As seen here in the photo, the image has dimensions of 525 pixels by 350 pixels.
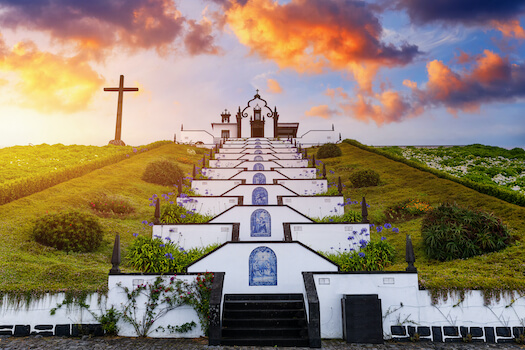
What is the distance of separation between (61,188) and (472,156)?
3687cm

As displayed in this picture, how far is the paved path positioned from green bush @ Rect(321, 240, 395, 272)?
11.0 feet

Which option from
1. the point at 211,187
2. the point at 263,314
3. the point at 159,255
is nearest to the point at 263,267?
the point at 263,314

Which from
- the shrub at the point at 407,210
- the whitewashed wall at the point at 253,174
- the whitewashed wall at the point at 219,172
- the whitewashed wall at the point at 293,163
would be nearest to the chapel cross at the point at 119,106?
the whitewashed wall at the point at 219,172

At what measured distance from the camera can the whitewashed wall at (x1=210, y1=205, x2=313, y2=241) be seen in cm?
1481

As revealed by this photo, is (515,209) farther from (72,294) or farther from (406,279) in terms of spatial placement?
(72,294)

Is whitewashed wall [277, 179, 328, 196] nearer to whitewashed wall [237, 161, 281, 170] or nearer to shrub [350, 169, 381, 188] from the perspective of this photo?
shrub [350, 169, 381, 188]

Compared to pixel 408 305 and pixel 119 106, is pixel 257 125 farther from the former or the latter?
pixel 408 305

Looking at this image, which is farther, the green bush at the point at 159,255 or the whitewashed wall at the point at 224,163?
the whitewashed wall at the point at 224,163

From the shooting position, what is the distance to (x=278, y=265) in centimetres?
1096

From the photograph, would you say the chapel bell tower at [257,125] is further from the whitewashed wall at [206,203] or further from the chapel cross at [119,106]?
the whitewashed wall at [206,203]

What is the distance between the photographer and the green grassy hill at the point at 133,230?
10.1 metres

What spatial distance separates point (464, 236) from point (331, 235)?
469 centimetres

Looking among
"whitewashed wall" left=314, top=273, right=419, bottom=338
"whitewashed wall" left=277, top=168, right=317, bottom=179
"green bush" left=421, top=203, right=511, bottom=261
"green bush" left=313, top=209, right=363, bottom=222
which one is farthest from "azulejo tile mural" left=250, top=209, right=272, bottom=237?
"whitewashed wall" left=277, top=168, right=317, bottom=179

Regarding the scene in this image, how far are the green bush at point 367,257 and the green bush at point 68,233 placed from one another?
8.89 metres
